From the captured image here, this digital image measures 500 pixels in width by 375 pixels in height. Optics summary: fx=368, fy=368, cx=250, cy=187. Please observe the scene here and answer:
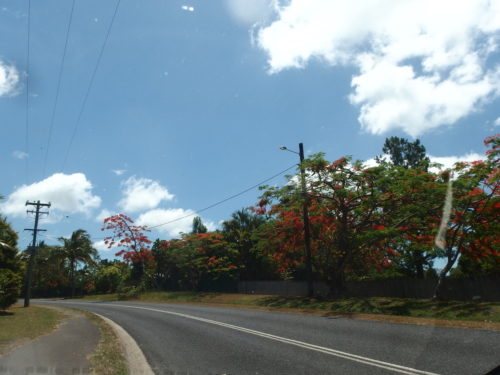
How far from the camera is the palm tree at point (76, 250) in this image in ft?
169

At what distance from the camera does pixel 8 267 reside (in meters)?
21.8

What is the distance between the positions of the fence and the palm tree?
96.9 ft

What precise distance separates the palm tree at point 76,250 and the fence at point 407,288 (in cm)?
2954

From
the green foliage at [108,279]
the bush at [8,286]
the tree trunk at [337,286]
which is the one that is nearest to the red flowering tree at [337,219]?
the tree trunk at [337,286]

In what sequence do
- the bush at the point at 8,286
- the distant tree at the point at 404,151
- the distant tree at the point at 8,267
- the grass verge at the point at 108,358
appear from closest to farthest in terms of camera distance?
the grass verge at the point at 108,358 < the bush at the point at 8,286 < the distant tree at the point at 8,267 < the distant tree at the point at 404,151

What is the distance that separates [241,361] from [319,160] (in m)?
15.3

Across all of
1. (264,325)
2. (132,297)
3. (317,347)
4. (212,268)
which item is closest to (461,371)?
(317,347)

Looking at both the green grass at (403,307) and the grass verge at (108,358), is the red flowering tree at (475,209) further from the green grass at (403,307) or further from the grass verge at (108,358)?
the grass verge at (108,358)

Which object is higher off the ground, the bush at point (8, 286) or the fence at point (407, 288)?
the bush at point (8, 286)

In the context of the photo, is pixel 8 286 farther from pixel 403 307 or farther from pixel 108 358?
pixel 403 307

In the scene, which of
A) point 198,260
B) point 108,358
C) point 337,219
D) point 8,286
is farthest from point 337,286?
point 8,286

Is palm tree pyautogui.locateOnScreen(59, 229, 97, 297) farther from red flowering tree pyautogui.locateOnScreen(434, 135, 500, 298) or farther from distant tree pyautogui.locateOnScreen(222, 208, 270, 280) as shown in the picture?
red flowering tree pyautogui.locateOnScreen(434, 135, 500, 298)

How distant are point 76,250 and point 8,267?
105 ft

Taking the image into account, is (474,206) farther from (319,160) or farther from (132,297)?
(132,297)
